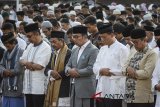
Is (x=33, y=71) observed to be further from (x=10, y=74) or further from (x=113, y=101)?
(x=113, y=101)

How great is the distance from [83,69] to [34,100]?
1266mm

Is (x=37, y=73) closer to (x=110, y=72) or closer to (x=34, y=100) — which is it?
(x=34, y=100)

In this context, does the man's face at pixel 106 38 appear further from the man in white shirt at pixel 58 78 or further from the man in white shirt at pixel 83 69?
the man in white shirt at pixel 58 78

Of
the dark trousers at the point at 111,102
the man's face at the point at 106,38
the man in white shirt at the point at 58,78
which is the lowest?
the dark trousers at the point at 111,102

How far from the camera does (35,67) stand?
9797 millimetres

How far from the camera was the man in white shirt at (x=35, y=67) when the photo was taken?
9867 millimetres

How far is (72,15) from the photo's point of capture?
16.9 meters

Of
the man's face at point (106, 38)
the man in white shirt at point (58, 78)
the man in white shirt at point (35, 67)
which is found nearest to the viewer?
the man's face at point (106, 38)

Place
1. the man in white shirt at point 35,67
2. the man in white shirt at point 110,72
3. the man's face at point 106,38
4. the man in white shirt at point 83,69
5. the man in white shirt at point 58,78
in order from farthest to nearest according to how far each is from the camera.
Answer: the man in white shirt at point 35,67, the man in white shirt at point 58,78, the man in white shirt at point 83,69, the man's face at point 106,38, the man in white shirt at point 110,72

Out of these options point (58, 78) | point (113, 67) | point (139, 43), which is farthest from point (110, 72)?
point (58, 78)

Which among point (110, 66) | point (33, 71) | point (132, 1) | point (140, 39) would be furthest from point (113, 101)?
point (132, 1)

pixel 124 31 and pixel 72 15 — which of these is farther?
pixel 72 15

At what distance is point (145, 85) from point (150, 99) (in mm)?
222

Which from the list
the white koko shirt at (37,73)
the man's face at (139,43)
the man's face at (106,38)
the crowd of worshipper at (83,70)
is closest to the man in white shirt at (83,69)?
the crowd of worshipper at (83,70)
